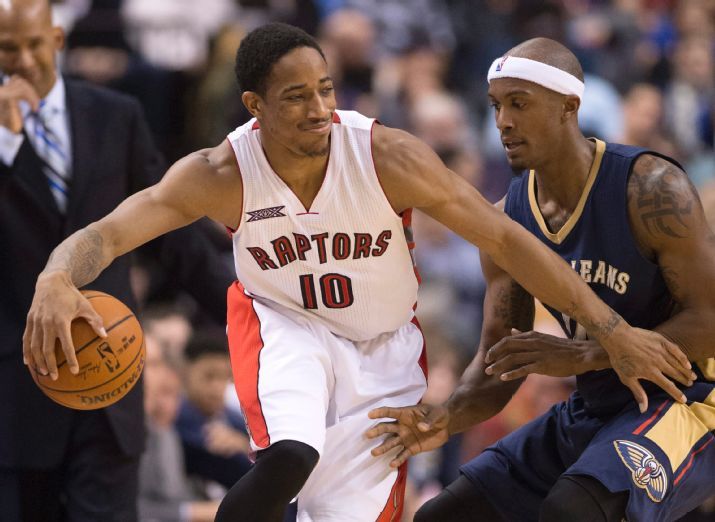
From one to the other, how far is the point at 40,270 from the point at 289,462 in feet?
4.95

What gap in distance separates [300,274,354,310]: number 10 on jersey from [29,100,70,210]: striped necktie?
1189 mm

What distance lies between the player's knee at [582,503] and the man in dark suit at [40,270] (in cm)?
185

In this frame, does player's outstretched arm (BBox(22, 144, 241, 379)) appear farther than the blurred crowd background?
No

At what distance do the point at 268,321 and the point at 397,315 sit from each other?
502mm

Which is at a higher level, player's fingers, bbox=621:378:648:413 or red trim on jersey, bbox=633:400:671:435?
player's fingers, bbox=621:378:648:413

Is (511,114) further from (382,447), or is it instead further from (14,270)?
(14,270)

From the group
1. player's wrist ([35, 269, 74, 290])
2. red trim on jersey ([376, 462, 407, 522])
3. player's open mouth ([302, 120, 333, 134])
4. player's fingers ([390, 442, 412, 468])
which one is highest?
player's open mouth ([302, 120, 333, 134])

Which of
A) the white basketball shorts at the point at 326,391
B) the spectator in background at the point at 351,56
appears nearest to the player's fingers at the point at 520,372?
the white basketball shorts at the point at 326,391

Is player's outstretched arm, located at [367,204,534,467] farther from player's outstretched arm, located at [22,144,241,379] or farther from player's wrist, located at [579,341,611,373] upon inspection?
player's outstretched arm, located at [22,144,241,379]

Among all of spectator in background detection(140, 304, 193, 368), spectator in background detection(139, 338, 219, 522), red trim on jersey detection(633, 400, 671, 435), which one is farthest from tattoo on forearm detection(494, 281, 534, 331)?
spectator in background detection(140, 304, 193, 368)

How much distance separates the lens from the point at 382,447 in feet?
15.3

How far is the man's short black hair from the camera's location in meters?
4.37

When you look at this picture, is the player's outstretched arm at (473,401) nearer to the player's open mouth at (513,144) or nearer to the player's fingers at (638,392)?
the player's open mouth at (513,144)

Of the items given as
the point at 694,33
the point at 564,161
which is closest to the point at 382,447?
the point at 564,161
